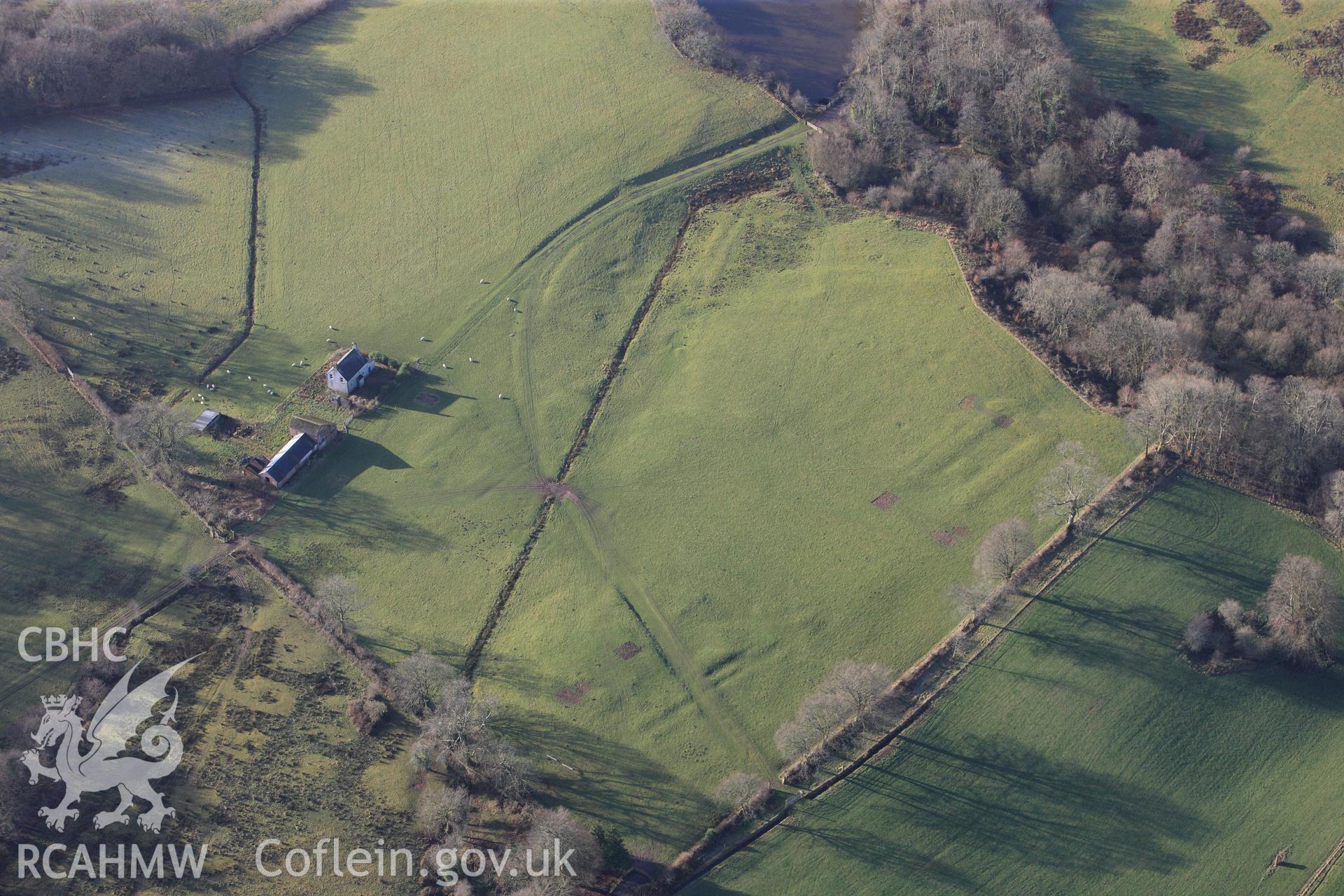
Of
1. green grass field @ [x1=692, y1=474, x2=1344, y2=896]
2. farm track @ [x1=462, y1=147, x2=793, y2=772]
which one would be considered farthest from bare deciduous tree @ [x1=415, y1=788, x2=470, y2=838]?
green grass field @ [x1=692, y1=474, x2=1344, y2=896]

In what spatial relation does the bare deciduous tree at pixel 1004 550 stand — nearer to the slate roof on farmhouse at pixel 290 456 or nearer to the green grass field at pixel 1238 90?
the slate roof on farmhouse at pixel 290 456

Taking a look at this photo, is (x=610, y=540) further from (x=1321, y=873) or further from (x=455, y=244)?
(x=1321, y=873)

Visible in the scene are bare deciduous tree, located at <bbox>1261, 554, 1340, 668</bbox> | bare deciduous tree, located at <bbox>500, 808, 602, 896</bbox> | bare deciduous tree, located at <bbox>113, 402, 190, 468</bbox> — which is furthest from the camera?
bare deciduous tree, located at <bbox>113, 402, 190, 468</bbox>

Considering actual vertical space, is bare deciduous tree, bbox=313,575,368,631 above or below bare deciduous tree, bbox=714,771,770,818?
above

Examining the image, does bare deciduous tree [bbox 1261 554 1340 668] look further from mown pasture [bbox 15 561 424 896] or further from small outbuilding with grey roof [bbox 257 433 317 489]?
small outbuilding with grey roof [bbox 257 433 317 489]

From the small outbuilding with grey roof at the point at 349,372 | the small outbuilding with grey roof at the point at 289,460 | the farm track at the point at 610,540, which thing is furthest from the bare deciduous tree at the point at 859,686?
the small outbuilding with grey roof at the point at 349,372

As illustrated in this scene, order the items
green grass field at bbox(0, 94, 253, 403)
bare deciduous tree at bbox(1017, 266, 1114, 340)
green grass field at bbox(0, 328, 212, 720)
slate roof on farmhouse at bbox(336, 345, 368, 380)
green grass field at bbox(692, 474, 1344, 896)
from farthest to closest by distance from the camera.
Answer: green grass field at bbox(0, 94, 253, 403) → bare deciduous tree at bbox(1017, 266, 1114, 340) → slate roof on farmhouse at bbox(336, 345, 368, 380) → green grass field at bbox(0, 328, 212, 720) → green grass field at bbox(692, 474, 1344, 896)
